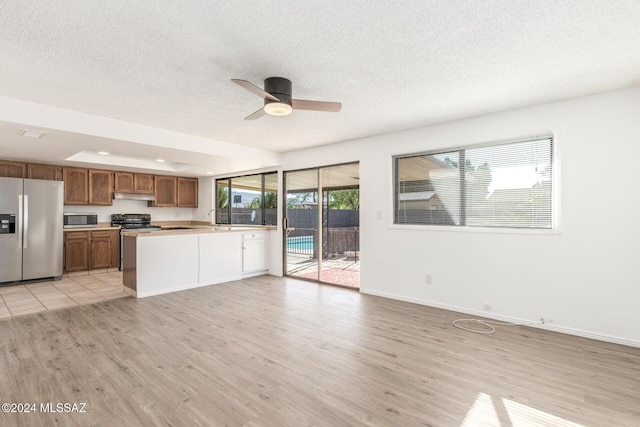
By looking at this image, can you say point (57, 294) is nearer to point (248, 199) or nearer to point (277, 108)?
point (248, 199)

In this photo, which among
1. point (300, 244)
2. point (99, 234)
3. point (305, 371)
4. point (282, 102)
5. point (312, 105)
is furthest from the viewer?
point (99, 234)

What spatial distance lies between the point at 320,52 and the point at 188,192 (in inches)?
262

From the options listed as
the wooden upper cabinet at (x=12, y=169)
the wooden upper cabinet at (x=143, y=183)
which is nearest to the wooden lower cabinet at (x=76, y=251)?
the wooden upper cabinet at (x=12, y=169)

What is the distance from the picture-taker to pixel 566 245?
3.22m

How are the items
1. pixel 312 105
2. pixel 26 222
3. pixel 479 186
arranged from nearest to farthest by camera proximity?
1. pixel 312 105
2. pixel 479 186
3. pixel 26 222

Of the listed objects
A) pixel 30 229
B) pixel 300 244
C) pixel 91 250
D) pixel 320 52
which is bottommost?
pixel 91 250

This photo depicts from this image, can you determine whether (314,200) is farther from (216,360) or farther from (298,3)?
(298,3)

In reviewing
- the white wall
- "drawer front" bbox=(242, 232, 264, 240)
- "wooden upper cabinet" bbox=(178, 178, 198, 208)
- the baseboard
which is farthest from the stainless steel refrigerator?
Answer: the white wall

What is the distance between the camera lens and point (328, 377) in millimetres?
2332

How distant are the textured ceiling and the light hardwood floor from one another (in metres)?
2.39

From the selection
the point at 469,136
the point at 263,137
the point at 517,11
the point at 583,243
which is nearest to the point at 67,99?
the point at 263,137

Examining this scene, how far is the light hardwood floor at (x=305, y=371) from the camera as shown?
1.91 m

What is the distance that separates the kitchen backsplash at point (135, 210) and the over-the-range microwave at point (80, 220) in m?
0.17

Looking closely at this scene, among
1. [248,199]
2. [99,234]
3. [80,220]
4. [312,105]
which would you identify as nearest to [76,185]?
[80,220]
